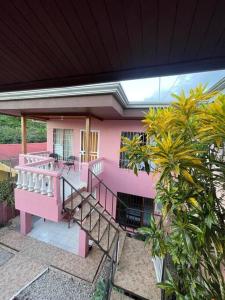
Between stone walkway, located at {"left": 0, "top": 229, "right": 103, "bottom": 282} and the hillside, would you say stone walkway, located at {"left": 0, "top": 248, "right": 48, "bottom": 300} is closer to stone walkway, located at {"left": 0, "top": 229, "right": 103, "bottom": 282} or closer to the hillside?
stone walkway, located at {"left": 0, "top": 229, "right": 103, "bottom": 282}

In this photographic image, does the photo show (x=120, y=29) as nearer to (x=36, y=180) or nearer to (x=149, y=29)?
(x=149, y=29)

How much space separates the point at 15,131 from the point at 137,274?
613 inches

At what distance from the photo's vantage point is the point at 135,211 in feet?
23.6

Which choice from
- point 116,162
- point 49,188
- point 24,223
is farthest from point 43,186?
point 116,162

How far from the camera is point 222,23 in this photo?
110 centimetres

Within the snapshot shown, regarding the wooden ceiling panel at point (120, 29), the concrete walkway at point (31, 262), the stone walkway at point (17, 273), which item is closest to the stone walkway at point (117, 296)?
the concrete walkway at point (31, 262)

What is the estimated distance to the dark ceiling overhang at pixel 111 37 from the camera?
1041mm

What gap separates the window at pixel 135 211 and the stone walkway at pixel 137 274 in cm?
260

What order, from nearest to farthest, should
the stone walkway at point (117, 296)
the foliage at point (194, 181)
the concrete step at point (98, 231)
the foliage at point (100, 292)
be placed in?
the foliage at point (194, 181) → the stone walkway at point (117, 296) → the foliage at point (100, 292) → the concrete step at point (98, 231)

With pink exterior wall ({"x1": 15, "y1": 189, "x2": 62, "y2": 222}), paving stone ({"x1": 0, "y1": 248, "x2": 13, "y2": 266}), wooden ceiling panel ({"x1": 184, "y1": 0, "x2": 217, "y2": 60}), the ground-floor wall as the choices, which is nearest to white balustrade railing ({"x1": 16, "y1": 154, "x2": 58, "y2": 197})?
pink exterior wall ({"x1": 15, "y1": 189, "x2": 62, "y2": 222})

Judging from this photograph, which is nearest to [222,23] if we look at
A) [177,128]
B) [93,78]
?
[177,128]

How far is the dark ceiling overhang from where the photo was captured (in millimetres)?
1041

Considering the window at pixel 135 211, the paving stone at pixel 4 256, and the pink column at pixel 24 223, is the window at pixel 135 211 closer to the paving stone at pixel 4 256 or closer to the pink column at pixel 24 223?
the pink column at pixel 24 223

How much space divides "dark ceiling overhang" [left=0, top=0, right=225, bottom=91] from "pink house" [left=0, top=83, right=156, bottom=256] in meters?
2.46
